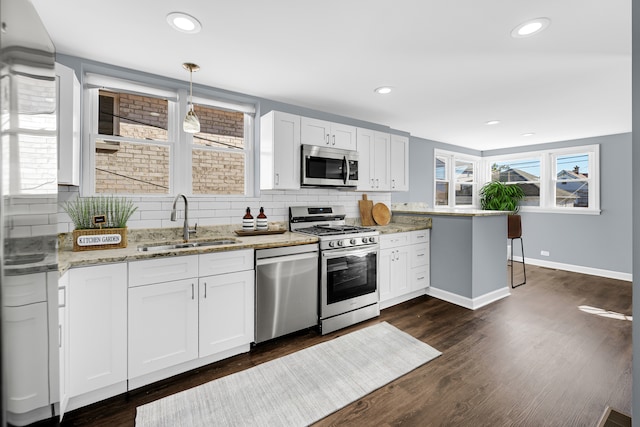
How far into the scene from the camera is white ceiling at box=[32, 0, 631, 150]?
174 cm

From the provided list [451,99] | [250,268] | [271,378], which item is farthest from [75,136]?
[451,99]

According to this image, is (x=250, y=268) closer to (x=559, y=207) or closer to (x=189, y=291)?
(x=189, y=291)

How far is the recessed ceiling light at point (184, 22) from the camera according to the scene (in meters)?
1.80

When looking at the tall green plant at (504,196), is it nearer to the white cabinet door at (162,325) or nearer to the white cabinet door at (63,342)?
the white cabinet door at (162,325)

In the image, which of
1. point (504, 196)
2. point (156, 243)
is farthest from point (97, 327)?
point (504, 196)

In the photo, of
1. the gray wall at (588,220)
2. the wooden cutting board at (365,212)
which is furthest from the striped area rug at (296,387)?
the gray wall at (588,220)

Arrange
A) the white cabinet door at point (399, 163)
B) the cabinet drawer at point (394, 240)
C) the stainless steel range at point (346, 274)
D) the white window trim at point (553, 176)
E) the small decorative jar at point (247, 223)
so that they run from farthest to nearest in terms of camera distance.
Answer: the white window trim at point (553, 176)
the white cabinet door at point (399, 163)
the cabinet drawer at point (394, 240)
the small decorative jar at point (247, 223)
the stainless steel range at point (346, 274)

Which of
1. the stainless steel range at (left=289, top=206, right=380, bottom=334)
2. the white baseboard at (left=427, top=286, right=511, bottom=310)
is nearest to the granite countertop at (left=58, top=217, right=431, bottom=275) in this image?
the stainless steel range at (left=289, top=206, right=380, bottom=334)

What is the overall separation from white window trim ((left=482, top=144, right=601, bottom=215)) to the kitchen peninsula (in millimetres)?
2584

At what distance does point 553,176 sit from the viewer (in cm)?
554

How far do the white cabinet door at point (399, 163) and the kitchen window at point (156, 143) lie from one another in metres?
1.98

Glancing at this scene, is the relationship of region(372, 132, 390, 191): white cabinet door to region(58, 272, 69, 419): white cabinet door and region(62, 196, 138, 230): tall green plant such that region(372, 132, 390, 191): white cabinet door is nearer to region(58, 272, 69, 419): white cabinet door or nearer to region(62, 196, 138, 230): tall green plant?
region(62, 196, 138, 230): tall green plant

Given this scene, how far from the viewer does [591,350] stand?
8.09 ft

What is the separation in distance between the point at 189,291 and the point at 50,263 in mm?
1413
